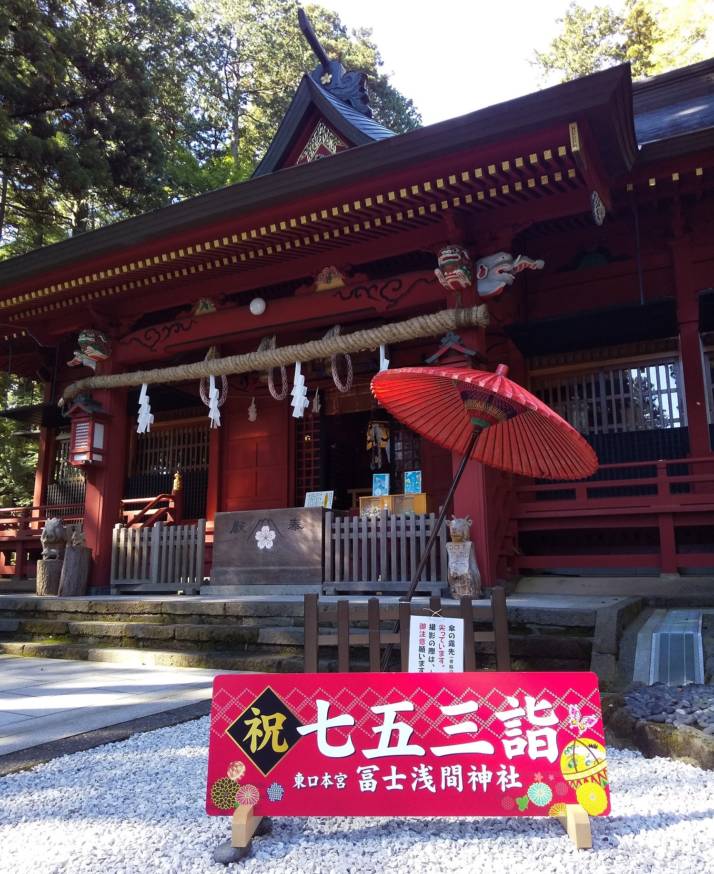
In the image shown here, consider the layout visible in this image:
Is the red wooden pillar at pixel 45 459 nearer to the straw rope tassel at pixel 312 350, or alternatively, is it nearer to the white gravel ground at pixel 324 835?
the straw rope tassel at pixel 312 350

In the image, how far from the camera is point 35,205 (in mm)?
15859

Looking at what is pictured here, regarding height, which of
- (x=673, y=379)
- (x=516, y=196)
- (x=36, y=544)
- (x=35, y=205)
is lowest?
(x=36, y=544)

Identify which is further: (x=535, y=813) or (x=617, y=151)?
(x=617, y=151)

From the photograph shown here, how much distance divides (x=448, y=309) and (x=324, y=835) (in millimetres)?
Result: 5581

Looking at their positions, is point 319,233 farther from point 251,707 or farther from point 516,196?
point 251,707

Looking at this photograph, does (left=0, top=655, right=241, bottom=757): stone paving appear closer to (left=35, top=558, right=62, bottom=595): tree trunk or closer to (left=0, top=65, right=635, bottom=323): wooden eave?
(left=35, top=558, right=62, bottom=595): tree trunk

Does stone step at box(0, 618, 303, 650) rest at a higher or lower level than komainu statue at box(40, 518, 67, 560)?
lower

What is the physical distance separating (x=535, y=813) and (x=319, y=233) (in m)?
6.59

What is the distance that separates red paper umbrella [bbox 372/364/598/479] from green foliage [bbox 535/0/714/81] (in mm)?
19094

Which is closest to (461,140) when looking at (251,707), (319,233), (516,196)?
(516,196)

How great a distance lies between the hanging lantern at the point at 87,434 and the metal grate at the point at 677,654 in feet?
24.1

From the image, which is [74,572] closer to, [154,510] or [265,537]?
[154,510]

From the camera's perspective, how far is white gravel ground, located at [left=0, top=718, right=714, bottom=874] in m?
2.30

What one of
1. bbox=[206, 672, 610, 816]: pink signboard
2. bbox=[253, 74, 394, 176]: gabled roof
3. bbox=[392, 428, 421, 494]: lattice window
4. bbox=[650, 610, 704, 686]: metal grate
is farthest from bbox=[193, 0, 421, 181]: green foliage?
bbox=[206, 672, 610, 816]: pink signboard
